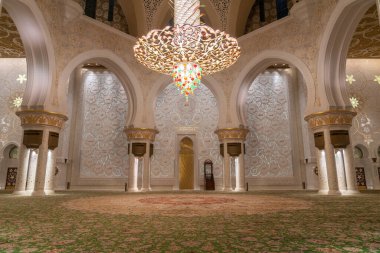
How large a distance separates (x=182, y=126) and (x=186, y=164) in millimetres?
1542

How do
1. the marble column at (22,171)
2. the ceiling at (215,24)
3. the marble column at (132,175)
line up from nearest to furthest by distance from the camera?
the marble column at (22,171), the marble column at (132,175), the ceiling at (215,24)

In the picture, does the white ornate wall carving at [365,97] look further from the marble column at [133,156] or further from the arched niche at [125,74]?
the arched niche at [125,74]

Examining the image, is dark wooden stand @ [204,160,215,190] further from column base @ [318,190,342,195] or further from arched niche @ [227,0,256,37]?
arched niche @ [227,0,256,37]

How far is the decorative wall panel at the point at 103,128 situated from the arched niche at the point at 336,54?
23.6 feet

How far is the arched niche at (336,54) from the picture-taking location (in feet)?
18.9

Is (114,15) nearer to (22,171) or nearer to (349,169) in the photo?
(22,171)

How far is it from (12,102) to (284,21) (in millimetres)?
10136

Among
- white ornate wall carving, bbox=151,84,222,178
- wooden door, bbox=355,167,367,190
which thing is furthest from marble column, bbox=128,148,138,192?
wooden door, bbox=355,167,367,190

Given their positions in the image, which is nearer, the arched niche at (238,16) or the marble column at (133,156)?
the marble column at (133,156)

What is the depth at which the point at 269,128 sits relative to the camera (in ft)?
33.2

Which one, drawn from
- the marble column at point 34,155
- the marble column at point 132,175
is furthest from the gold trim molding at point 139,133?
the marble column at point 34,155

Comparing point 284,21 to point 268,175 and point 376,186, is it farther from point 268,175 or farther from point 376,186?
point 376,186

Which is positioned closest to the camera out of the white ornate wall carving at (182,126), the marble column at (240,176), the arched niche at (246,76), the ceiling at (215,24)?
the arched niche at (246,76)

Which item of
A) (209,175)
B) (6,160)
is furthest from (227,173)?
(6,160)
